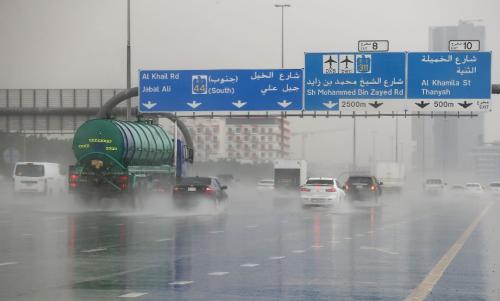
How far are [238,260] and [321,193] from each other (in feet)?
89.5

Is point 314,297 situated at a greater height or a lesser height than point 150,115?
lesser

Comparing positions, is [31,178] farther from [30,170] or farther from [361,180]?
[361,180]

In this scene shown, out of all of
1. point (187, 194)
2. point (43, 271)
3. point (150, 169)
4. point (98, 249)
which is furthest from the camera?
point (150, 169)

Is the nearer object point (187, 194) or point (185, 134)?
point (187, 194)

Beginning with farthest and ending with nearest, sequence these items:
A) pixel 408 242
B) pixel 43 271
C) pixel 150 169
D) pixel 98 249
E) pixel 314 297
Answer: pixel 150 169 < pixel 408 242 < pixel 98 249 < pixel 43 271 < pixel 314 297

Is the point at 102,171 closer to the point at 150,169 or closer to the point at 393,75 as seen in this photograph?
the point at 150,169

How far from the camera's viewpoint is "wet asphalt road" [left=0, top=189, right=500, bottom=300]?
42.3ft

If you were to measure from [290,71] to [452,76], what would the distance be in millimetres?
7848

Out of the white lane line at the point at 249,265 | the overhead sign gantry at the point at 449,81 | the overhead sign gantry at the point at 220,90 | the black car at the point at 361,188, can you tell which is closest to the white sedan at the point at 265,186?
the black car at the point at 361,188

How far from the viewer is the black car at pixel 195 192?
38.8 metres

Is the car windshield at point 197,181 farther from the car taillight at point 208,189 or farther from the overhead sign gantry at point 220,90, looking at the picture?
the overhead sign gantry at point 220,90

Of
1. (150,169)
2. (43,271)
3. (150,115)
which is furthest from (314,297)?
(150,115)

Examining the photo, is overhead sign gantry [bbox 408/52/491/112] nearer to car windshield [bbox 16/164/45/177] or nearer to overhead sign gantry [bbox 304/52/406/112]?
overhead sign gantry [bbox 304/52/406/112]

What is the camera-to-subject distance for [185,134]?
56219 mm
